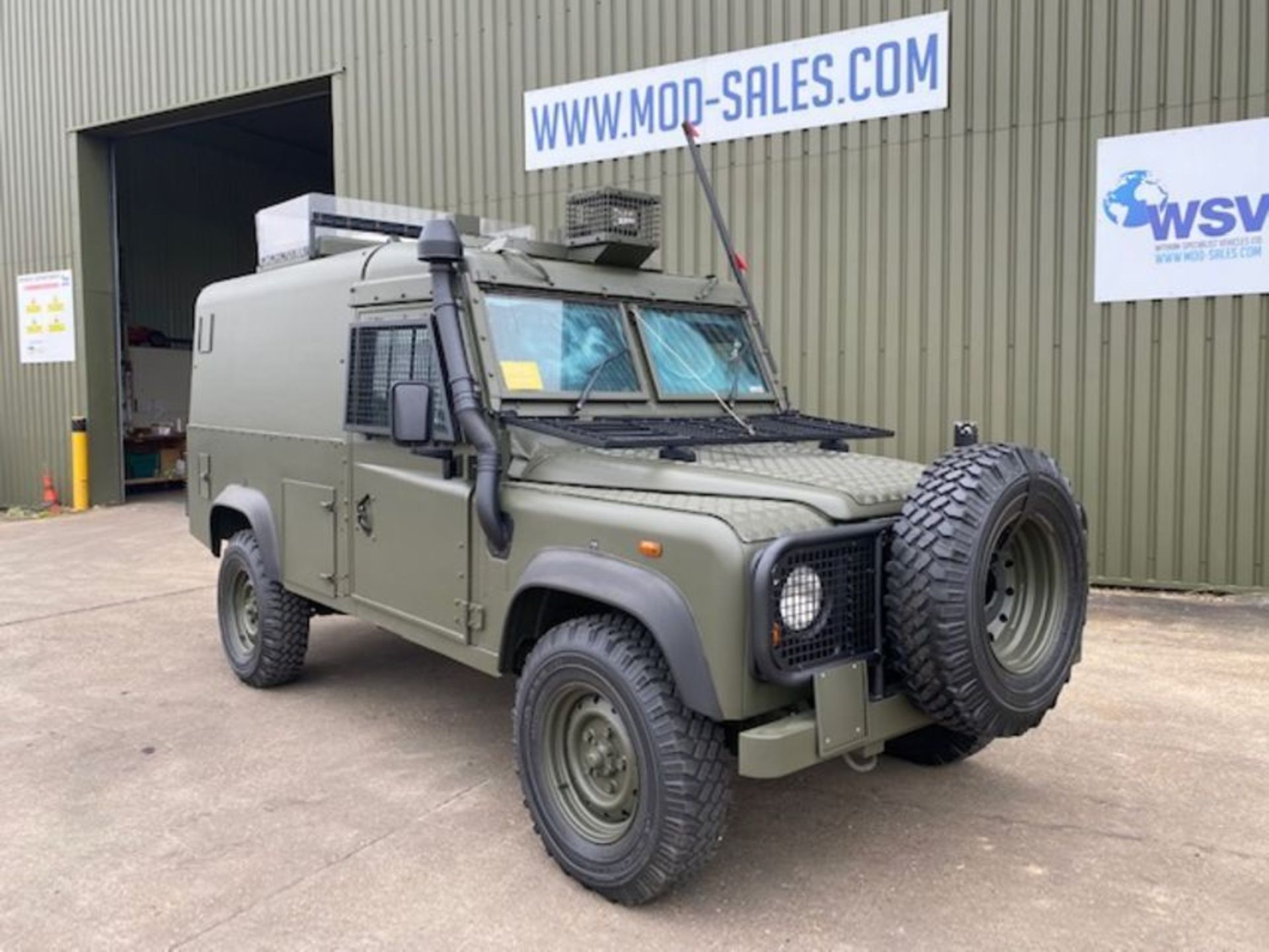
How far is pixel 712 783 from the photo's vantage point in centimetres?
313

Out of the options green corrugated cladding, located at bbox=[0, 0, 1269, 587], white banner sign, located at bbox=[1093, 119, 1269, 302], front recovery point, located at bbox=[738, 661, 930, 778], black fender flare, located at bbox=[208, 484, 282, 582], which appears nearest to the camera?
front recovery point, located at bbox=[738, 661, 930, 778]

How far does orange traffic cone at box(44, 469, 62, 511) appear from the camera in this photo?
49.3 ft

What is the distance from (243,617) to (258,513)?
738mm

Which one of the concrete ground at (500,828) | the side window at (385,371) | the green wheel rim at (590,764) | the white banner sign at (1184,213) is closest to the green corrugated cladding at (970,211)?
the white banner sign at (1184,213)

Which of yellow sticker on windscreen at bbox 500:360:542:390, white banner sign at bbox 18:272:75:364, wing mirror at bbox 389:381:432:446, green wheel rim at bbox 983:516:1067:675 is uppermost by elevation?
white banner sign at bbox 18:272:75:364

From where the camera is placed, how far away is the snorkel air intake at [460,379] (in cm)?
382

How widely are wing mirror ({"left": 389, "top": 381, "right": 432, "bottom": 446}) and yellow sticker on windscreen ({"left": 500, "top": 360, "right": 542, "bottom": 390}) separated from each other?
0.34 meters

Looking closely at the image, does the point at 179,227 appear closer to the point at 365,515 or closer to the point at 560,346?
Answer: the point at 365,515

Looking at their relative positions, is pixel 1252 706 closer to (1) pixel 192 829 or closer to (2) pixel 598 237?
(2) pixel 598 237

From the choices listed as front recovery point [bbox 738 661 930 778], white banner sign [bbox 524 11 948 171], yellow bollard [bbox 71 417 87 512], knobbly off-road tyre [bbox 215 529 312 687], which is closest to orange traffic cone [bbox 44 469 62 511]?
yellow bollard [bbox 71 417 87 512]

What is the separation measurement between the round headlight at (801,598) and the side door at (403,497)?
58.8 inches

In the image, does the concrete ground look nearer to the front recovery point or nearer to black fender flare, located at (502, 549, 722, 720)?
the front recovery point

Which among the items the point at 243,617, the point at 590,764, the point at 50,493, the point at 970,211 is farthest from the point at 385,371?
the point at 50,493

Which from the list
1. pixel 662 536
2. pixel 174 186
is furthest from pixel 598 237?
pixel 174 186
